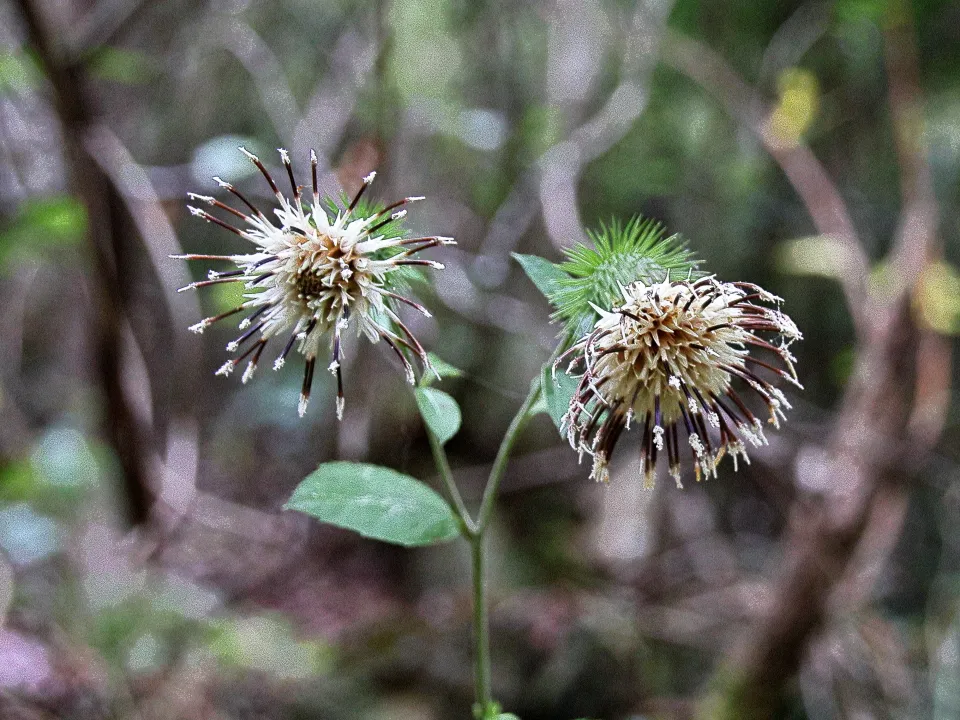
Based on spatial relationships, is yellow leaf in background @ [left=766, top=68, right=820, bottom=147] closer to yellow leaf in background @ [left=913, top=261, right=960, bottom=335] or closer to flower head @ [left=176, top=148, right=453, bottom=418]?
yellow leaf in background @ [left=913, top=261, right=960, bottom=335]

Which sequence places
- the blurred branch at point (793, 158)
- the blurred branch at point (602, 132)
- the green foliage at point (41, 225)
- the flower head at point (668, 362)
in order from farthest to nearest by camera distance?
the blurred branch at point (602, 132) < the blurred branch at point (793, 158) < the green foliage at point (41, 225) < the flower head at point (668, 362)

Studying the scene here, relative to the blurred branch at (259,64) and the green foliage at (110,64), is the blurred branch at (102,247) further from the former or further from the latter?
the blurred branch at (259,64)

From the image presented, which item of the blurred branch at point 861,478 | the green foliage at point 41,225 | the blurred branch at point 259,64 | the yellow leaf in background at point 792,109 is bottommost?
the blurred branch at point 861,478

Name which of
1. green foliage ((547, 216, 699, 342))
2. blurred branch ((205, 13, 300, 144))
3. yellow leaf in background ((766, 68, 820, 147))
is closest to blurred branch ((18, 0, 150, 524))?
blurred branch ((205, 13, 300, 144))

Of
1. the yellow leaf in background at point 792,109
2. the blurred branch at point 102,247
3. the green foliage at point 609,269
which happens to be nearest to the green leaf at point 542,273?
the green foliage at point 609,269

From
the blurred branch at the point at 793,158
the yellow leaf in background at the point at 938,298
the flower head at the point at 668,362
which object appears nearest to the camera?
the flower head at the point at 668,362

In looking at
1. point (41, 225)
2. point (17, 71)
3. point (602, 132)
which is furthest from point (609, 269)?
point (602, 132)

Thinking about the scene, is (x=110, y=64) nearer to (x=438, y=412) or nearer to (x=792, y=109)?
(x=438, y=412)
